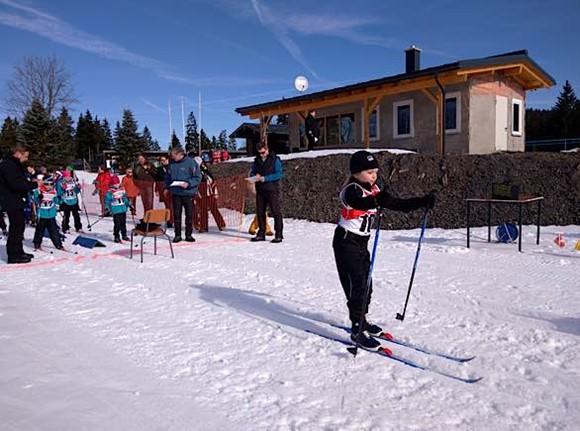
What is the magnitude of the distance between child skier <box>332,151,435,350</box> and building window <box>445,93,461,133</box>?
1307 cm

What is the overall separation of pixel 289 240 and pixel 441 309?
5208 millimetres

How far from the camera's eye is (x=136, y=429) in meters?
2.59

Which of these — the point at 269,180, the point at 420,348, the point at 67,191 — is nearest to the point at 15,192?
the point at 67,191

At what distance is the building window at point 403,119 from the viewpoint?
17031 millimetres

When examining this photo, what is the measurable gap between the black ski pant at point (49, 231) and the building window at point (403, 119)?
41.4 feet

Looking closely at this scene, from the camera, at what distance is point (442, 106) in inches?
593

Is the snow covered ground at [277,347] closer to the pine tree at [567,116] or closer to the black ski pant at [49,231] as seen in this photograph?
the black ski pant at [49,231]

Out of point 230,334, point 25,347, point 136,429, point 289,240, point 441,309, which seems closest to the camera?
point 136,429

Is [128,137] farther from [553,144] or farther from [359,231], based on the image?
[359,231]

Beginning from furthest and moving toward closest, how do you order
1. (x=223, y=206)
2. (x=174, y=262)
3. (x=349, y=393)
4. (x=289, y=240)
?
(x=223, y=206)
(x=289, y=240)
(x=174, y=262)
(x=349, y=393)

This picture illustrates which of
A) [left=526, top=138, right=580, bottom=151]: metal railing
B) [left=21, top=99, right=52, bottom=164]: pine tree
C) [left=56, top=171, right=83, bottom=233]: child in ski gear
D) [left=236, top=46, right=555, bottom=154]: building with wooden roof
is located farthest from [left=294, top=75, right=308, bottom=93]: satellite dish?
[left=21, top=99, right=52, bottom=164]: pine tree

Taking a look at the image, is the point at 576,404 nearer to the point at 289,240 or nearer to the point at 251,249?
the point at 251,249

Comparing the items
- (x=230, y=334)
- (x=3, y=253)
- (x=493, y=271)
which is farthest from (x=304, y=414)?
(x=3, y=253)

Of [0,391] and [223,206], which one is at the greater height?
[223,206]
